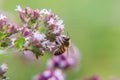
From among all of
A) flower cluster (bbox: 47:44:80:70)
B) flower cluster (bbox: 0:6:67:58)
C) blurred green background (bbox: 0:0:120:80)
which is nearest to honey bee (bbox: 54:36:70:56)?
flower cluster (bbox: 0:6:67:58)

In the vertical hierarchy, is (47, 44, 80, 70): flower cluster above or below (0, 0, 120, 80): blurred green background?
below

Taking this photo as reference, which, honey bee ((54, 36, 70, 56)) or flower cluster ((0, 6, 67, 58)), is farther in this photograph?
honey bee ((54, 36, 70, 56))

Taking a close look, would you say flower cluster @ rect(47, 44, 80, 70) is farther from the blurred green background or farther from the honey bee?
the blurred green background

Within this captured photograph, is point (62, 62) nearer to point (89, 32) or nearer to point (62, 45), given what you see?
point (62, 45)

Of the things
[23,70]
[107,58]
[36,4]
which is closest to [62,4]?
[36,4]

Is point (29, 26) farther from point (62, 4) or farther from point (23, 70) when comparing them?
point (62, 4)

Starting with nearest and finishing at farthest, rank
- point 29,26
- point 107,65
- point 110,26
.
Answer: point 29,26 < point 107,65 < point 110,26
